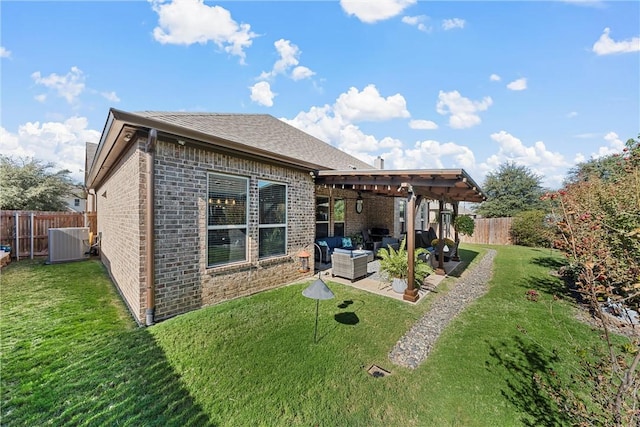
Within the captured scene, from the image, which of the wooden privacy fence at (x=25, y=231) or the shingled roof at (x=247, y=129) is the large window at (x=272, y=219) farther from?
the wooden privacy fence at (x=25, y=231)

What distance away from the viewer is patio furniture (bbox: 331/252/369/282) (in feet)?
23.7

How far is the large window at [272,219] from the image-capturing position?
6.33 meters

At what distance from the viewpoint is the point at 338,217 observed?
1104 centimetres

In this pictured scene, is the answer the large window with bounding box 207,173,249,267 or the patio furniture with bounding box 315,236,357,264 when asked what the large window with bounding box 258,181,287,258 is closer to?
the large window with bounding box 207,173,249,267

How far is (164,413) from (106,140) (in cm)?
514

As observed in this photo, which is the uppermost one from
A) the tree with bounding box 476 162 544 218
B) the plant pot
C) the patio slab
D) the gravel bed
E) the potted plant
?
the tree with bounding box 476 162 544 218

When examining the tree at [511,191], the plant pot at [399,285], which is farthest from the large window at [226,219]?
the tree at [511,191]

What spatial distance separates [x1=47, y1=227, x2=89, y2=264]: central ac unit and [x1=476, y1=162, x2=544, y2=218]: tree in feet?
96.0

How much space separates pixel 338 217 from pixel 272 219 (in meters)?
4.88

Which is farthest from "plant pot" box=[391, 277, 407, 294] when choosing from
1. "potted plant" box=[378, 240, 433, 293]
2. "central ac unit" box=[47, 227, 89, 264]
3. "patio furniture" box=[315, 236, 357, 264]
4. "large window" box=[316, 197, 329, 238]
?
"central ac unit" box=[47, 227, 89, 264]

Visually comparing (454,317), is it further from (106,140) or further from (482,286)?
(106,140)

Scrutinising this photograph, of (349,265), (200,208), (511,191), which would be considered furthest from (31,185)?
(511,191)

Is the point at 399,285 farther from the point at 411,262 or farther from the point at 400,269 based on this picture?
the point at 411,262

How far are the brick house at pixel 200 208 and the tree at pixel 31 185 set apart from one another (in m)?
14.7
